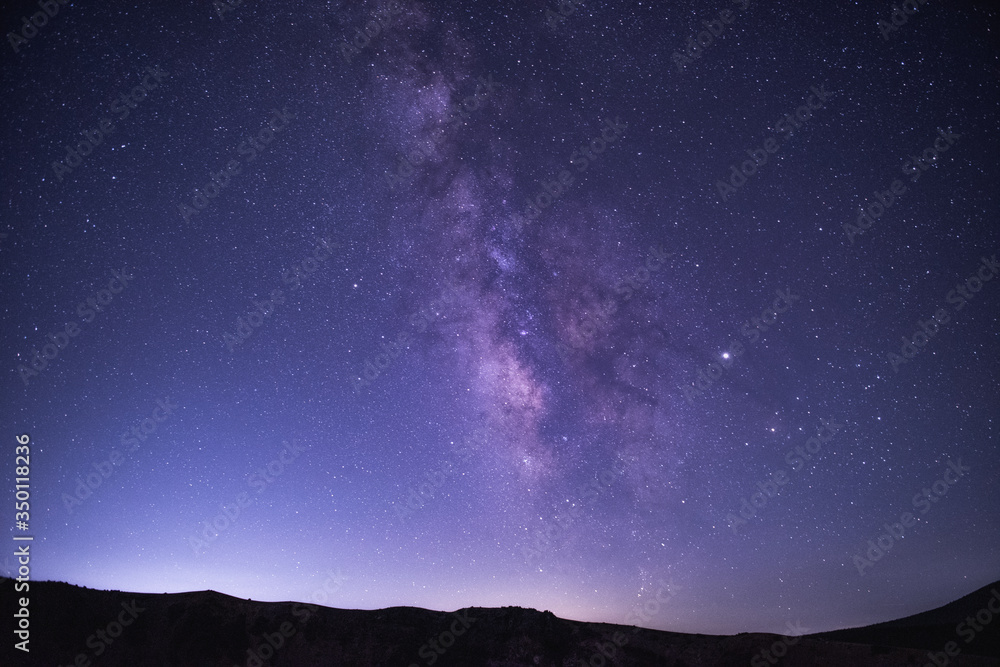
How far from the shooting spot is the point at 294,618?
227 inches

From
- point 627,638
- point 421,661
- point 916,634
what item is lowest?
point 421,661

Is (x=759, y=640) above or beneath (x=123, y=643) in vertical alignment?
above

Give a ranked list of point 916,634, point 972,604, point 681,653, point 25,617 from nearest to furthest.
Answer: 1. point 681,653
2. point 25,617
3. point 916,634
4. point 972,604

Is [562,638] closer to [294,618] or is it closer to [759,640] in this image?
[759,640]

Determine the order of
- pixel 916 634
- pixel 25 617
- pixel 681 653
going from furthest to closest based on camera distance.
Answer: pixel 916 634 < pixel 25 617 < pixel 681 653

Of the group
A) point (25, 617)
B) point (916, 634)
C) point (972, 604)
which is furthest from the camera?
point (972, 604)

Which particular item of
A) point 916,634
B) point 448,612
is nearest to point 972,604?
point 916,634

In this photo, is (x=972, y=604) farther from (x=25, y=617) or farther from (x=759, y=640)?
(x=25, y=617)

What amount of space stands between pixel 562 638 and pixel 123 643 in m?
5.18

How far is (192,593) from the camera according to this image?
236 inches

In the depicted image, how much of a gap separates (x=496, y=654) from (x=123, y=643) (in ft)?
14.5

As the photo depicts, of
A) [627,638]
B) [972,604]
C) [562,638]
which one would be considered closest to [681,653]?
[627,638]

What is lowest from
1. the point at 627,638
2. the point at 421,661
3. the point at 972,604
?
the point at 421,661

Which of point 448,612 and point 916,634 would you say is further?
point 916,634
